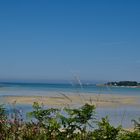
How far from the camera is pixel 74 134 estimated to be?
15.1ft

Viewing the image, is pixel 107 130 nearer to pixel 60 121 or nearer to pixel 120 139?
pixel 120 139

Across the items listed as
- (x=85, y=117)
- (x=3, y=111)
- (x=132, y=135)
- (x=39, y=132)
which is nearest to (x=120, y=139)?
(x=132, y=135)

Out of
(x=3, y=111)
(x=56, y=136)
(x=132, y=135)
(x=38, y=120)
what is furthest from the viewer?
(x=3, y=111)

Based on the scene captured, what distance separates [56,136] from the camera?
14.8 feet

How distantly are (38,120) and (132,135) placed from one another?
1.10 metres

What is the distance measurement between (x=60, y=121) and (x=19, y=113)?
25.4 inches

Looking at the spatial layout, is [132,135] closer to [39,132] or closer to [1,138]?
[39,132]

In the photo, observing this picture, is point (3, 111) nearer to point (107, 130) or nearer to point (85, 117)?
point (85, 117)

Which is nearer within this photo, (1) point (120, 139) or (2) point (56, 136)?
(1) point (120, 139)

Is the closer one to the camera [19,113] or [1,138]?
[1,138]

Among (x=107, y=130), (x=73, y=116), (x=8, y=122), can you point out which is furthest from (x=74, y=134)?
(x=8, y=122)

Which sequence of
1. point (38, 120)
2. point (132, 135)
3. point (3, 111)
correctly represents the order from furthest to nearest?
point (3, 111) → point (38, 120) → point (132, 135)

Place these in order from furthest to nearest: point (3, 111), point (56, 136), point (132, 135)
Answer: point (3, 111)
point (56, 136)
point (132, 135)

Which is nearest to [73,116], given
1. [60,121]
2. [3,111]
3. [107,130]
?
[60,121]
